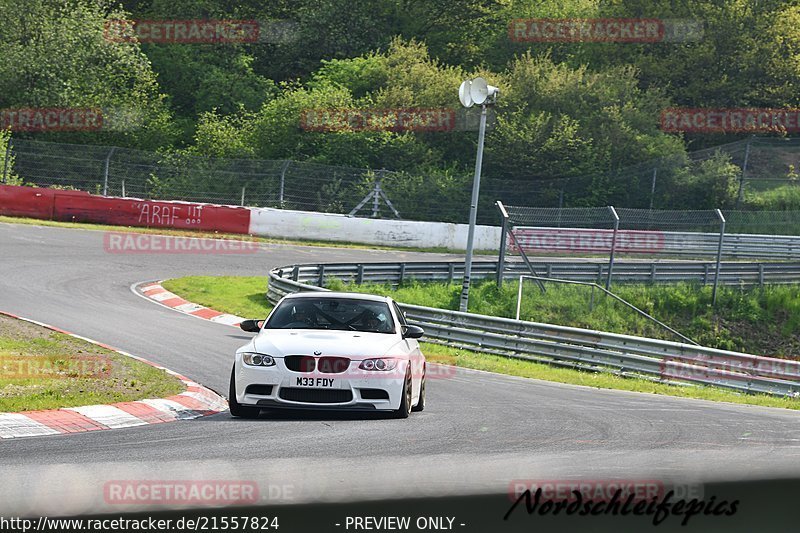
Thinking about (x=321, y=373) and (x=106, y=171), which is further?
(x=106, y=171)

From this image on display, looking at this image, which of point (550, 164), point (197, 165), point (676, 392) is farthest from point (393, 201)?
point (676, 392)

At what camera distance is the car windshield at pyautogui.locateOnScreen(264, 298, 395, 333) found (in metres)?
11.0

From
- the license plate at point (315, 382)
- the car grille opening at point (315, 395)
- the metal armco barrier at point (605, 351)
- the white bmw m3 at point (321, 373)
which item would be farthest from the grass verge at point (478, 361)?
the license plate at point (315, 382)

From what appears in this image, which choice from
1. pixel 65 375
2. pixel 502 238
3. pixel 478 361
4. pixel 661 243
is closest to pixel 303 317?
pixel 65 375

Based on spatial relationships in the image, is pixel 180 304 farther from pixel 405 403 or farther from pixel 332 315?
pixel 405 403

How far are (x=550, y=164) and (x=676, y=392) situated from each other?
29.0 m

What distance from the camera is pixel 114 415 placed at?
392 inches

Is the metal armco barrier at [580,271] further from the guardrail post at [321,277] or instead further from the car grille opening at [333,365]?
the car grille opening at [333,365]

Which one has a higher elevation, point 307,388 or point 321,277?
point 307,388

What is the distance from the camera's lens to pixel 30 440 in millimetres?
8008

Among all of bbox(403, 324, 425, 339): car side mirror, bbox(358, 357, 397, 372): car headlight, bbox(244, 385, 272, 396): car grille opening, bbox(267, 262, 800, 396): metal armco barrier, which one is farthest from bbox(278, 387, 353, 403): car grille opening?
bbox(267, 262, 800, 396): metal armco barrier

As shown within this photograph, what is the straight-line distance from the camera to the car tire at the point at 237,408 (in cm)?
1012

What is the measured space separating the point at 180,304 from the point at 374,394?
1440 cm

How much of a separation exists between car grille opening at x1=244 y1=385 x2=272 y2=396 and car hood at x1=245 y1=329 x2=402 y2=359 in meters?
0.31
